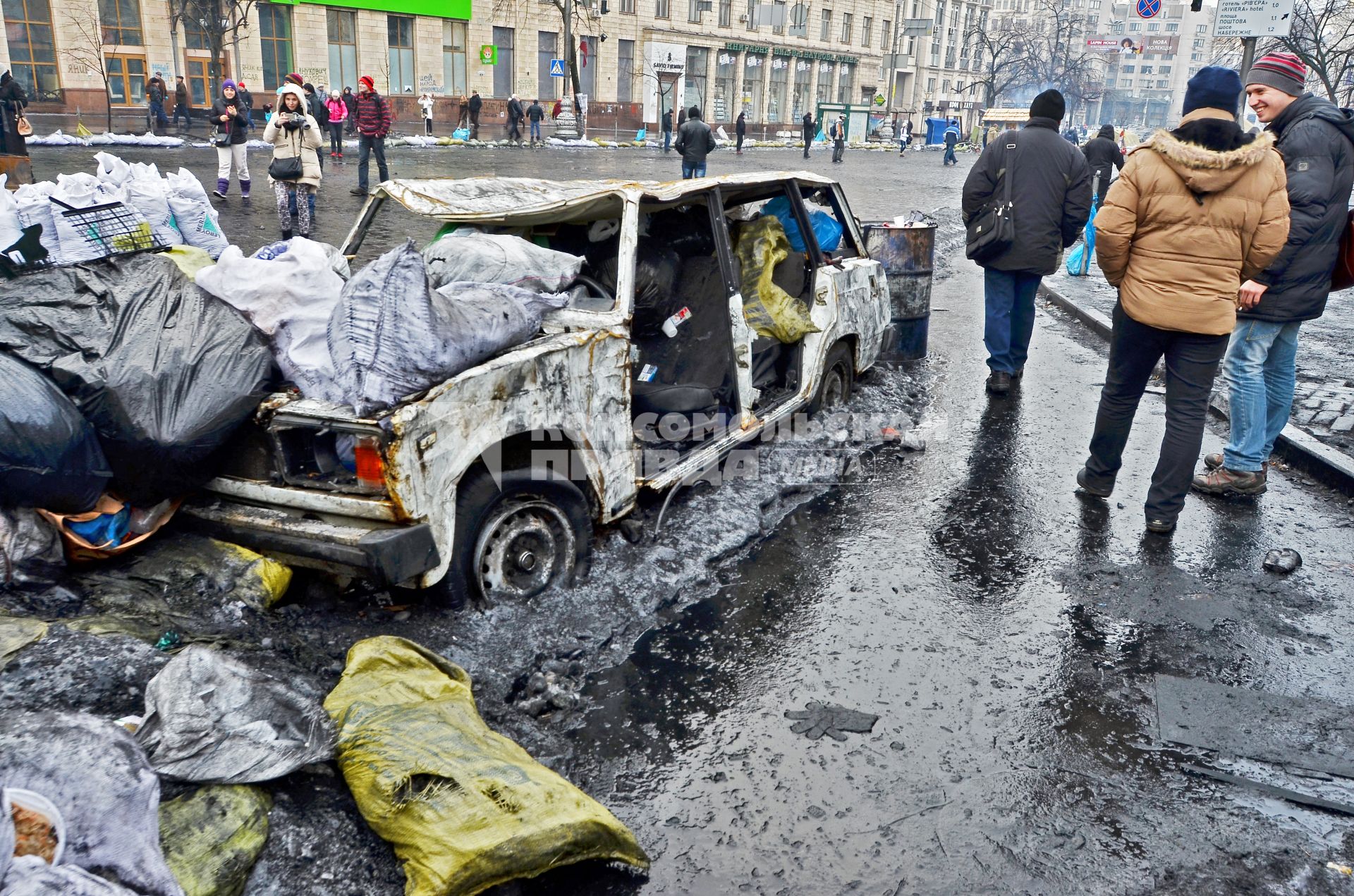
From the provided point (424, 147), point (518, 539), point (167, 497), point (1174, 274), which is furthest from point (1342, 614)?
point (424, 147)

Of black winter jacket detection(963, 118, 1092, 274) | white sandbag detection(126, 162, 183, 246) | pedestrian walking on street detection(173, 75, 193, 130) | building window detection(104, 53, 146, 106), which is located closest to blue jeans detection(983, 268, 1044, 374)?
black winter jacket detection(963, 118, 1092, 274)

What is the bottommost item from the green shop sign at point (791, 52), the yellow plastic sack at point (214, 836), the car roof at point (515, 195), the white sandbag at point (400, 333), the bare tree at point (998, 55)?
the yellow plastic sack at point (214, 836)

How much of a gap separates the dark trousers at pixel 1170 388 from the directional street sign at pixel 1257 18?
6.78 meters

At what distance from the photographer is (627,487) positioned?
4.21 metres

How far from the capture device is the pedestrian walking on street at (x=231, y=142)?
13.9 metres

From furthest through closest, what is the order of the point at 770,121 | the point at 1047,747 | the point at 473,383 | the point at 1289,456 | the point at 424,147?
the point at 770,121 < the point at 424,147 < the point at 1289,456 < the point at 473,383 < the point at 1047,747

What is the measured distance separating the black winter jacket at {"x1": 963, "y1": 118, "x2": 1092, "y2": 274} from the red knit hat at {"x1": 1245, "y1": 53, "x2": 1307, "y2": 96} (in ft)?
5.56

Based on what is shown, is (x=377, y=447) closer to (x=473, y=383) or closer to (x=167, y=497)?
(x=473, y=383)

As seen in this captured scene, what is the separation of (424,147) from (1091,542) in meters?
28.3

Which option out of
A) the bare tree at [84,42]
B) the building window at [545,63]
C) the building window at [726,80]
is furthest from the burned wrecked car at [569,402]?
the building window at [726,80]

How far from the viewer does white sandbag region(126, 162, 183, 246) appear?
16.2 ft

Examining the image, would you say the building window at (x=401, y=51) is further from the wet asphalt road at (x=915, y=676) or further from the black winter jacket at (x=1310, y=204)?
the black winter jacket at (x=1310, y=204)

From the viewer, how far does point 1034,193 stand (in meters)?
6.70

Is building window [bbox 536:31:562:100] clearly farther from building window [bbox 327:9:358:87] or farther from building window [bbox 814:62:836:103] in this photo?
building window [bbox 814:62:836:103]
